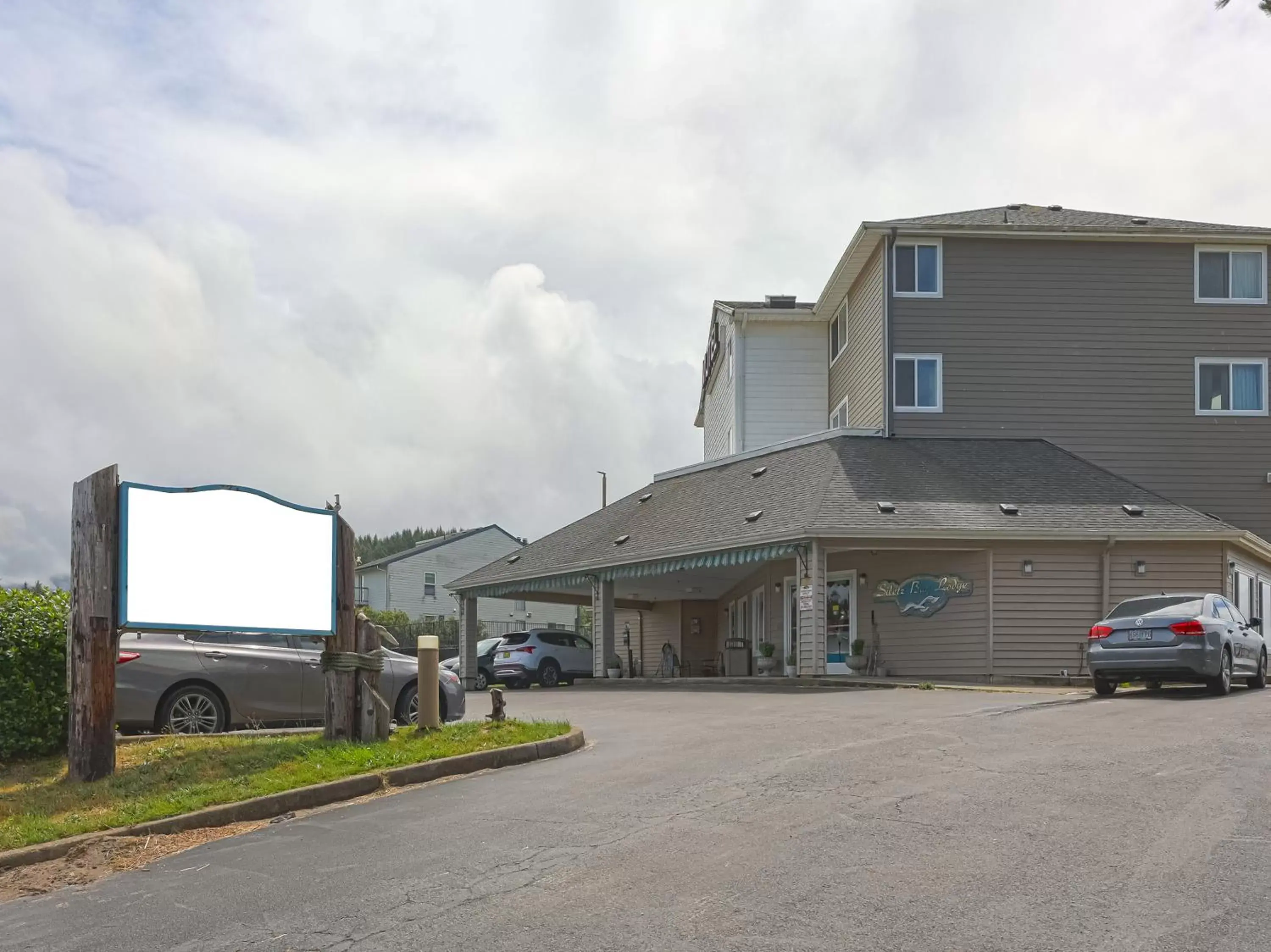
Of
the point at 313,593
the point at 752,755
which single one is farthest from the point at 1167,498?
the point at 313,593

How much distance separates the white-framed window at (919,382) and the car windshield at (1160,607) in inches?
445

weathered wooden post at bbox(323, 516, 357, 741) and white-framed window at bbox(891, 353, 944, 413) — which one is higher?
white-framed window at bbox(891, 353, 944, 413)

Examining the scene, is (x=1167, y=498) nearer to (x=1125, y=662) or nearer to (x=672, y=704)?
(x=1125, y=662)

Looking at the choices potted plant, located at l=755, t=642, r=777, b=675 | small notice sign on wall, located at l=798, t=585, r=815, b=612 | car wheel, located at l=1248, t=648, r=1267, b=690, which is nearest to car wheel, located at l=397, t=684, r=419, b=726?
small notice sign on wall, located at l=798, t=585, r=815, b=612

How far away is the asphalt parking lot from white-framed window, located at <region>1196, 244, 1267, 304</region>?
21.0 metres

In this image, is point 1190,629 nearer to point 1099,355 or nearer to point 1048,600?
point 1048,600

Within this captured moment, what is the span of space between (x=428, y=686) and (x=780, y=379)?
78.1 feet

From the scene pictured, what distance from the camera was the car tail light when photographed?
1647 centimetres

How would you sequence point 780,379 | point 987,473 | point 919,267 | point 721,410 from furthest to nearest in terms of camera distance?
point 721,410
point 780,379
point 919,267
point 987,473

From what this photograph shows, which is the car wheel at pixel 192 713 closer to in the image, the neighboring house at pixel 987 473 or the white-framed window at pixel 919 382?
the neighboring house at pixel 987 473

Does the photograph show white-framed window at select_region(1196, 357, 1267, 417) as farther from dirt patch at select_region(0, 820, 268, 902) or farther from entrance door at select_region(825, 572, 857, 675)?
dirt patch at select_region(0, 820, 268, 902)

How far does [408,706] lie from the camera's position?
46.9 feet

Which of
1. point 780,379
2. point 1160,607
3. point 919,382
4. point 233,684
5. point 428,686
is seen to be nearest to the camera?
point 428,686

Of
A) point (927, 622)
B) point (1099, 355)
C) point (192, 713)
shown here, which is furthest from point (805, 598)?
point (192, 713)
